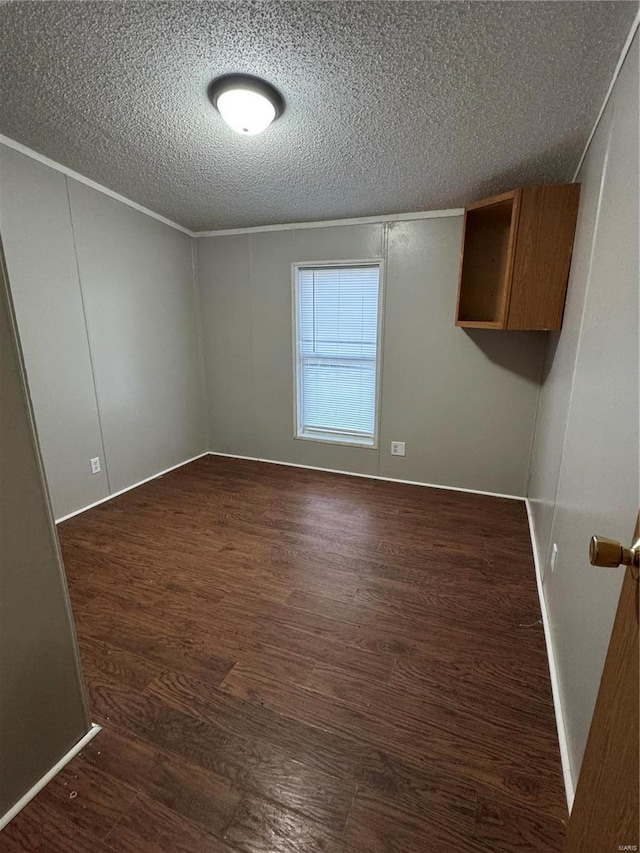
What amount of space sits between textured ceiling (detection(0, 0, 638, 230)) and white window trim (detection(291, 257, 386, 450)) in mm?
666

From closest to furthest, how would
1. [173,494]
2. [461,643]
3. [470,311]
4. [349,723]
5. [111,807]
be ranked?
1. [111,807]
2. [349,723]
3. [461,643]
4. [470,311]
5. [173,494]

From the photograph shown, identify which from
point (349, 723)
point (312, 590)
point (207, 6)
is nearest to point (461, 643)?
point (349, 723)

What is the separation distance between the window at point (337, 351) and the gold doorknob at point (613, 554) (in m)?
2.76

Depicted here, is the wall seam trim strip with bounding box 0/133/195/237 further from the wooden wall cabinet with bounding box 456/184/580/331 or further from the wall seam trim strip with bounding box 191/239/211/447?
the wooden wall cabinet with bounding box 456/184/580/331

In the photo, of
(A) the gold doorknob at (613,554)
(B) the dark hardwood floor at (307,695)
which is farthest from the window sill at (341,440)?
(A) the gold doorknob at (613,554)

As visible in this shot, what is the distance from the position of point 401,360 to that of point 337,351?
0.61m

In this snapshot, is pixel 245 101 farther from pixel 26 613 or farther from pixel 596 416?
pixel 26 613

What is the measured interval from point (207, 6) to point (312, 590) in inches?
93.7

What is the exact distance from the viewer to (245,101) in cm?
155

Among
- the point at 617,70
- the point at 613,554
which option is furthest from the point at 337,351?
the point at 613,554

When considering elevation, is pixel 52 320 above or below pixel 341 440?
above

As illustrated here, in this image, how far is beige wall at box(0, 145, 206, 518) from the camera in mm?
2312

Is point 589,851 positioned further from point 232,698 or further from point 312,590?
point 312,590

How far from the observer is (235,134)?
6.27 ft
